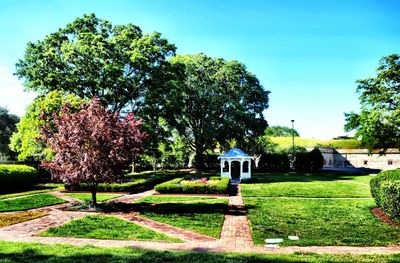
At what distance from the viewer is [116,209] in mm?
15297

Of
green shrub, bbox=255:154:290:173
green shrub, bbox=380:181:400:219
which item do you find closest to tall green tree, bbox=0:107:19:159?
green shrub, bbox=255:154:290:173

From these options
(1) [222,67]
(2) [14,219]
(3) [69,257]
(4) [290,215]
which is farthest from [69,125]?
(1) [222,67]

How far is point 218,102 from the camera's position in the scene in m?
41.3

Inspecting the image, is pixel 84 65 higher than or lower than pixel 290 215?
higher

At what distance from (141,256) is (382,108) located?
24.2 metres

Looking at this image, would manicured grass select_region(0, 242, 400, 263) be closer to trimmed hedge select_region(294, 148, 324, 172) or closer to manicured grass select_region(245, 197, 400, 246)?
manicured grass select_region(245, 197, 400, 246)

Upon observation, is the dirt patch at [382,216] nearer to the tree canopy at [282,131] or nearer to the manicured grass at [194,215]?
the manicured grass at [194,215]

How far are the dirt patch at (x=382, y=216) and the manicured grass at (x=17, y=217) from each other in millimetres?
13638

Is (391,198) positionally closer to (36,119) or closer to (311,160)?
(36,119)

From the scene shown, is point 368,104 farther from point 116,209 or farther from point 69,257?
point 69,257

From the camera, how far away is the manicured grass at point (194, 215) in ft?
37.4

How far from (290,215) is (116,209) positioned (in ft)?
25.7

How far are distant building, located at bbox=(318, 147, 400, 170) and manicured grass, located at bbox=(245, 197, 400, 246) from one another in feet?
146

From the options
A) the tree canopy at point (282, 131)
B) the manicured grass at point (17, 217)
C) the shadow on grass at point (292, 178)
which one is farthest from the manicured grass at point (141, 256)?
the tree canopy at point (282, 131)
